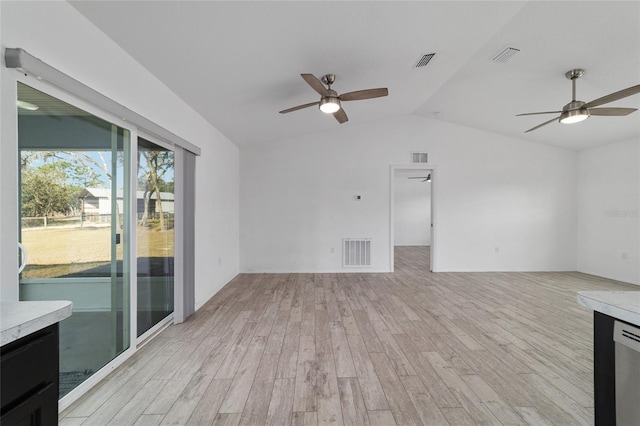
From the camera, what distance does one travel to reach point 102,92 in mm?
1940

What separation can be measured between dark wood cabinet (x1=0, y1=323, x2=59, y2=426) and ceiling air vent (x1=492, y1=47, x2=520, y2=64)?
4.35m

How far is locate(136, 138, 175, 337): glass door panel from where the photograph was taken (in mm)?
2547

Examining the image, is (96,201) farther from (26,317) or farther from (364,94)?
(364,94)

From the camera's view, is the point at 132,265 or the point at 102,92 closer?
the point at 102,92

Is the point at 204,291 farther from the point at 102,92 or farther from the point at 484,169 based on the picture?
the point at 484,169

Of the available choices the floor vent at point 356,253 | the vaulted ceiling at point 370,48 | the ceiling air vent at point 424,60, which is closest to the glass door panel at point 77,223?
the vaulted ceiling at point 370,48

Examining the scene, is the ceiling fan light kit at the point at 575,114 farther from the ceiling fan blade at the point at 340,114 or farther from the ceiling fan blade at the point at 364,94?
the ceiling fan blade at the point at 340,114

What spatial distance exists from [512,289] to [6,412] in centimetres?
557

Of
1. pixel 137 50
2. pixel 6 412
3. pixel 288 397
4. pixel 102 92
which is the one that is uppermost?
pixel 137 50

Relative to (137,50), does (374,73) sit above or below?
above

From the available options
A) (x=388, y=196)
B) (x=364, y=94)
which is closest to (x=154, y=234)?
(x=364, y=94)

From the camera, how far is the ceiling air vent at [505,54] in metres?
2.94

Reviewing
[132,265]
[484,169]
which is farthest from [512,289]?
[132,265]

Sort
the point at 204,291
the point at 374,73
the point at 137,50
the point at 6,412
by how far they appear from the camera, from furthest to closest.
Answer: the point at 204,291 < the point at 374,73 < the point at 137,50 < the point at 6,412
